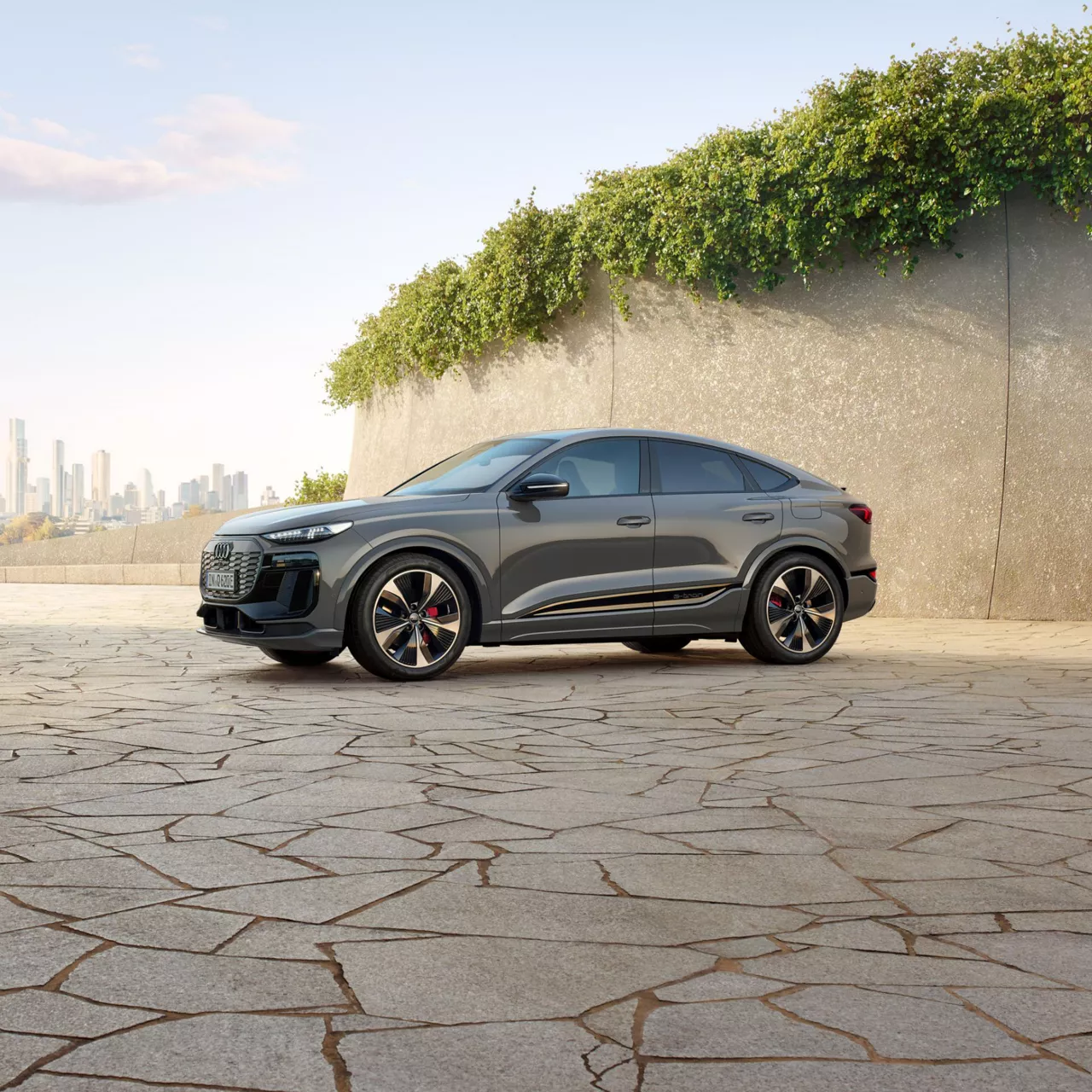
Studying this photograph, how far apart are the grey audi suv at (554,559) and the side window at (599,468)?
0.04 feet

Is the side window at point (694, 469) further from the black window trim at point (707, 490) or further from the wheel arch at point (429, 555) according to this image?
the wheel arch at point (429, 555)

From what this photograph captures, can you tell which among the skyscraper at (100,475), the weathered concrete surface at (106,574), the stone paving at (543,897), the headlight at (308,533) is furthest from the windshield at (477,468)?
the skyscraper at (100,475)

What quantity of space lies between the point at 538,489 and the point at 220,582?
6.94 ft

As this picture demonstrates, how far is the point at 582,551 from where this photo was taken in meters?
9.02

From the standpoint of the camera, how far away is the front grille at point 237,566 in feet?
27.5

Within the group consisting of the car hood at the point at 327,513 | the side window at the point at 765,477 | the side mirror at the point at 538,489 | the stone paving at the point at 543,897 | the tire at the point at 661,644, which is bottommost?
the stone paving at the point at 543,897

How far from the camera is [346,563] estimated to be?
27.3 ft

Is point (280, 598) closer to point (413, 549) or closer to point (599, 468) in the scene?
point (413, 549)

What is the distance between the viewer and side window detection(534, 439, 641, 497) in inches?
364

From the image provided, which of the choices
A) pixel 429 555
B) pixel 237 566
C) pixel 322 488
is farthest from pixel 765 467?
pixel 322 488

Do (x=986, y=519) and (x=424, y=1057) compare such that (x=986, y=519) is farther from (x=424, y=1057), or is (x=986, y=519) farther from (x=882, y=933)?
(x=424, y=1057)

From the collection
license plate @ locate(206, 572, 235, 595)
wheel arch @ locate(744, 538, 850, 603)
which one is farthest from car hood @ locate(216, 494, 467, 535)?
wheel arch @ locate(744, 538, 850, 603)

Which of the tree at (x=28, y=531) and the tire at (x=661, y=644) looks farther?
the tree at (x=28, y=531)

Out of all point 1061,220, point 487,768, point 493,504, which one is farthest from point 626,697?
point 1061,220
